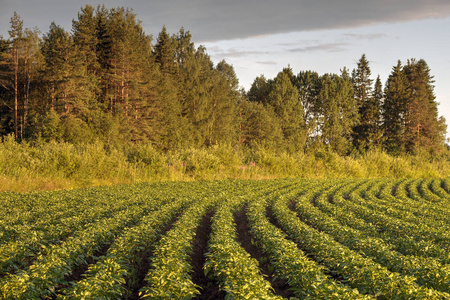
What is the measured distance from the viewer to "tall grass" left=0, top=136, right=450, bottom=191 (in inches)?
880

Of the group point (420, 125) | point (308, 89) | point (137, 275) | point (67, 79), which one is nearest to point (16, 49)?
point (67, 79)

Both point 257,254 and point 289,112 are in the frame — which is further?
point 289,112

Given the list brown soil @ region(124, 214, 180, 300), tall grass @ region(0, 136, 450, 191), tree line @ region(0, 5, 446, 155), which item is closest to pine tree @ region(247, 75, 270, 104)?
tree line @ region(0, 5, 446, 155)

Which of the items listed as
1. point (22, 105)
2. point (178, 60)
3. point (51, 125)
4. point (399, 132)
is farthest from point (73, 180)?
point (399, 132)

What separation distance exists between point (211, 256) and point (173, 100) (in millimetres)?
42094

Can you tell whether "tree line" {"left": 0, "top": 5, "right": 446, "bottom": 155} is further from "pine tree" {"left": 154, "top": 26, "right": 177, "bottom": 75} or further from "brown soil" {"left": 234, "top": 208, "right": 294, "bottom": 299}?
"brown soil" {"left": 234, "top": 208, "right": 294, "bottom": 299}

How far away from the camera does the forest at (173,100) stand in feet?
126

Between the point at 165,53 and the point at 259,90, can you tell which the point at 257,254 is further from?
the point at 259,90

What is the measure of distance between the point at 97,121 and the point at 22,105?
39.1 feet

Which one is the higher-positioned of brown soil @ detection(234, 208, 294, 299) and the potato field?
the potato field

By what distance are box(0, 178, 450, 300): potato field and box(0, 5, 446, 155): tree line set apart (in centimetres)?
Answer: 1934

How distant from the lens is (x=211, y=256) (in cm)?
795

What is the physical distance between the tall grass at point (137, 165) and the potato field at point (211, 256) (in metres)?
6.95

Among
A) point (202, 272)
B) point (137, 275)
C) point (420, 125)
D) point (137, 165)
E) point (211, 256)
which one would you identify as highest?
point (420, 125)
